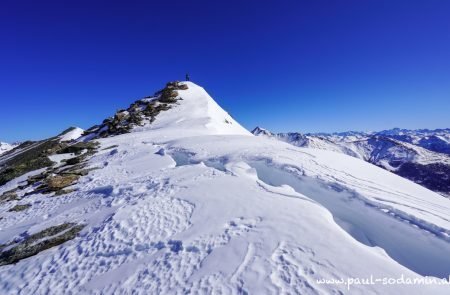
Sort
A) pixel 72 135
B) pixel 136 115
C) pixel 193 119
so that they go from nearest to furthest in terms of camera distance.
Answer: pixel 193 119
pixel 136 115
pixel 72 135

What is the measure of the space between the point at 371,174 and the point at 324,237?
10.9 meters

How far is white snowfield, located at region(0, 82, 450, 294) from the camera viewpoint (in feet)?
24.7

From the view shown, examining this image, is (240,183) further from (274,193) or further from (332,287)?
(332,287)

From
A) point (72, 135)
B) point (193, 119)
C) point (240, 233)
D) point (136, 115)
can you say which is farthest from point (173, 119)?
point (240, 233)

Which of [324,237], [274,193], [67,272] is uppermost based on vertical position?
[274,193]

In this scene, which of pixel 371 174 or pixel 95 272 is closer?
pixel 95 272

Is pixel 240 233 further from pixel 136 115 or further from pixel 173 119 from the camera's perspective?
pixel 136 115

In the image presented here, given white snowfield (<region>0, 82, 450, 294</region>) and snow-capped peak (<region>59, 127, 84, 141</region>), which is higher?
snow-capped peak (<region>59, 127, 84, 141</region>)

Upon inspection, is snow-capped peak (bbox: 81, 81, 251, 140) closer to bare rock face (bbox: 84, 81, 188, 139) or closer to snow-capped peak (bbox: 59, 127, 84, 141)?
→ bare rock face (bbox: 84, 81, 188, 139)

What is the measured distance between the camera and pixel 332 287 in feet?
22.3

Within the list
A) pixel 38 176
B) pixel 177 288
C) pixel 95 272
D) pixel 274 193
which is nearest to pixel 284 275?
pixel 177 288

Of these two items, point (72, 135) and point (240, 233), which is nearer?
point (240, 233)

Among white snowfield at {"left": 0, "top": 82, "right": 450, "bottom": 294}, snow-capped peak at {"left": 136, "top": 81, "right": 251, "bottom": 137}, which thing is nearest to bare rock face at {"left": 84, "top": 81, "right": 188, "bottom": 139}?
snow-capped peak at {"left": 136, "top": 81, "right": 251, "bottom": 137}

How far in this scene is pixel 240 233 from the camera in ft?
31.5
